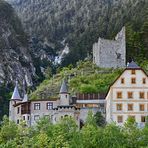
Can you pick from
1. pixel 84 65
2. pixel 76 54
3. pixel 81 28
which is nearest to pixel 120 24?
pixel 76 54

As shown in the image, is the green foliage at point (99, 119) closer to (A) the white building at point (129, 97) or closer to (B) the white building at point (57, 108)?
(A) the white building at point (129, 97)

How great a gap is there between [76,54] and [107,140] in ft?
268

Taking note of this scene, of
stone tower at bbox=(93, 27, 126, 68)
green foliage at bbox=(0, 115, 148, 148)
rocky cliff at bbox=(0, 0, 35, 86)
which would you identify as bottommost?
green foliage at bbox=(0, 115, 148, 148)

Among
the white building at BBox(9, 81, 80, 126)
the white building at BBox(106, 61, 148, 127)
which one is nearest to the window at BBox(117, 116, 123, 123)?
the white building at BBox(106, 61, 148, 127)

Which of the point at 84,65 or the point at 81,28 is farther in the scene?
the point at 81,28

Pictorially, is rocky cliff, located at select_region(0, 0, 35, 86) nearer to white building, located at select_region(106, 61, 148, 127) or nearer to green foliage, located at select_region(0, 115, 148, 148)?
white building, located at select_region(106, 61, 148, 127)

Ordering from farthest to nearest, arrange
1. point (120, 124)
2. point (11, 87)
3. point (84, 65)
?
point (11, 87) < point (84, 65) < point (120, 124)

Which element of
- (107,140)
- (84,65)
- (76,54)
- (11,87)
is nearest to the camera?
(107,140)

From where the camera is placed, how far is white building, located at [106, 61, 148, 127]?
348ft

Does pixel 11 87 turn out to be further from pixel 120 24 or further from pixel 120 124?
pixel 120 124

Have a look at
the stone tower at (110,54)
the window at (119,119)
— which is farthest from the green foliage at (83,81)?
the window at (119,119)

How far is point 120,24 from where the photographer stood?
174 metres

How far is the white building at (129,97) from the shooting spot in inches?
4178

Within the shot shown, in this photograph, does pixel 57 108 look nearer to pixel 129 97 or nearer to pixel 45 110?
pixel 45 110
